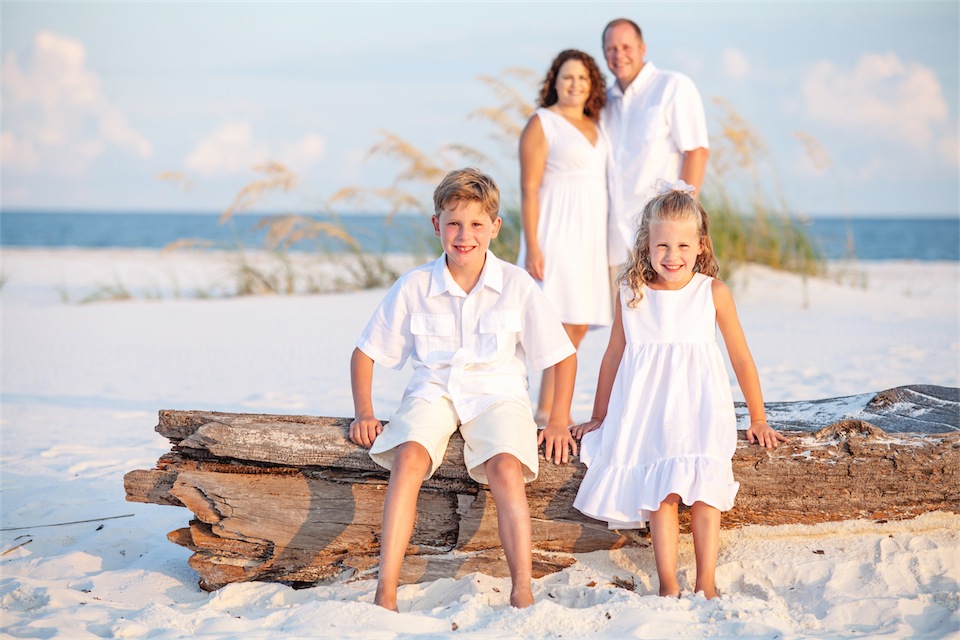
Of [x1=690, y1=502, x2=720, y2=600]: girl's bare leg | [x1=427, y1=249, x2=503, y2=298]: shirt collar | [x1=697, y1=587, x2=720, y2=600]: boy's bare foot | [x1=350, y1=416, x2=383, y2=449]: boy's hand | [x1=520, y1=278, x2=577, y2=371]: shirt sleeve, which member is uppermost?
[x1=427, y1=249, x2=503, y2=298]: shirt collar

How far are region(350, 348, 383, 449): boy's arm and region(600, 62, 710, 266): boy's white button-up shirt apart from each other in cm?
165

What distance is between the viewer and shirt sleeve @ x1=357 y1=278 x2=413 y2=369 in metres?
3.06

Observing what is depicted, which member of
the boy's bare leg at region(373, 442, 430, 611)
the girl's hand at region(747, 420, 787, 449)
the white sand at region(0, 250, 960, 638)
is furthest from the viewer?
the girl's hand at region(747, 420, 787, 449)

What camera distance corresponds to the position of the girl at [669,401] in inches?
106

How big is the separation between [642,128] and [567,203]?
1.62 feet

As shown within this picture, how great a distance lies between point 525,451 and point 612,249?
1.86 metres

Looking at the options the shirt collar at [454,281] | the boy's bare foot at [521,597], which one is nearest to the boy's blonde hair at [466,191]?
the shirt collar at [454,281]

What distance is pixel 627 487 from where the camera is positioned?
2.79 meters

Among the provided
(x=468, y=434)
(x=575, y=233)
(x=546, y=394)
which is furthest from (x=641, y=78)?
(x=468, y=434)

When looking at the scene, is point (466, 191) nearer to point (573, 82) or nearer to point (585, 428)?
point (585, 428)

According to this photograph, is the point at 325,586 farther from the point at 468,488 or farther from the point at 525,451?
the point at 525,451

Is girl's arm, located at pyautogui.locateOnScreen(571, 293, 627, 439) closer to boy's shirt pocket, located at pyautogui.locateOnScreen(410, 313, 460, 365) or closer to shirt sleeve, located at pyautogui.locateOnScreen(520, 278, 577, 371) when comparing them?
shirt sleeve, located at pyautogui.locateOnScreen(520, 278, 577, 371)

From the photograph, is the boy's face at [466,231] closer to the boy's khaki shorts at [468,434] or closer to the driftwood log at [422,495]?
the boy's khaki shorts at [468,434]

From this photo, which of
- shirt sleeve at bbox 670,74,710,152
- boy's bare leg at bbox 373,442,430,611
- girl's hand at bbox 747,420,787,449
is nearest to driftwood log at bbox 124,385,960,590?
girl's hand at bbox 747,420,787,449
